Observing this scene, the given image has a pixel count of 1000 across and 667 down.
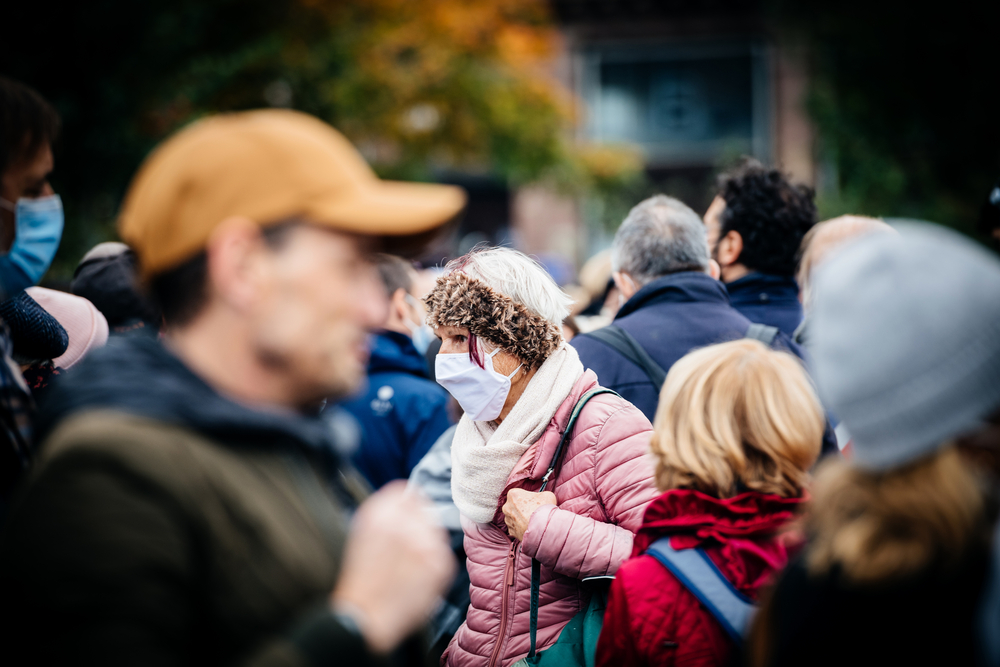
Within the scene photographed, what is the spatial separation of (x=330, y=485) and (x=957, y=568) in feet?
3.58

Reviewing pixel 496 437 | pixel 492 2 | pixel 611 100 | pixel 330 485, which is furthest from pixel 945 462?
pixel 611 100

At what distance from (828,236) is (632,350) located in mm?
997

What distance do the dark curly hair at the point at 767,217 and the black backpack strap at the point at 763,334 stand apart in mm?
643

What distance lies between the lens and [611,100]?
22391mm

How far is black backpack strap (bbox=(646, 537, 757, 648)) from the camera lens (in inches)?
72.7

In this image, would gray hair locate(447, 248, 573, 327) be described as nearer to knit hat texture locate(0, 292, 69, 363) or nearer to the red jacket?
the red jacket

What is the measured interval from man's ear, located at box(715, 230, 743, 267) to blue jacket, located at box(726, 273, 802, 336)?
0.11 m

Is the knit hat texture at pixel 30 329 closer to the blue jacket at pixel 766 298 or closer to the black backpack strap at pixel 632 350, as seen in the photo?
the black backpack strap at pixel 632 350

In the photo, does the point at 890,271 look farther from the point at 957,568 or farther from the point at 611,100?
the point at 611,100

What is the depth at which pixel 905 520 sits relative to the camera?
4.08 feet

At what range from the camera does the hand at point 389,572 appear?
4.17 feet

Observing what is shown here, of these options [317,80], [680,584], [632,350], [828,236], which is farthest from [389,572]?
[317,80]

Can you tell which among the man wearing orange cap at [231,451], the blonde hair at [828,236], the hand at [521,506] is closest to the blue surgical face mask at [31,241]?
the man wearing orange cap at [231,451]

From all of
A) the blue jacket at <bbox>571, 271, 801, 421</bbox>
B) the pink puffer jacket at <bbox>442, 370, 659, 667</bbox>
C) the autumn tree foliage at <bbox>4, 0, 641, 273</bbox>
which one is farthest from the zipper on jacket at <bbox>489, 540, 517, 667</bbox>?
the autumn tree foliage at <bbox>4, 0, 641, 273</bbox>
